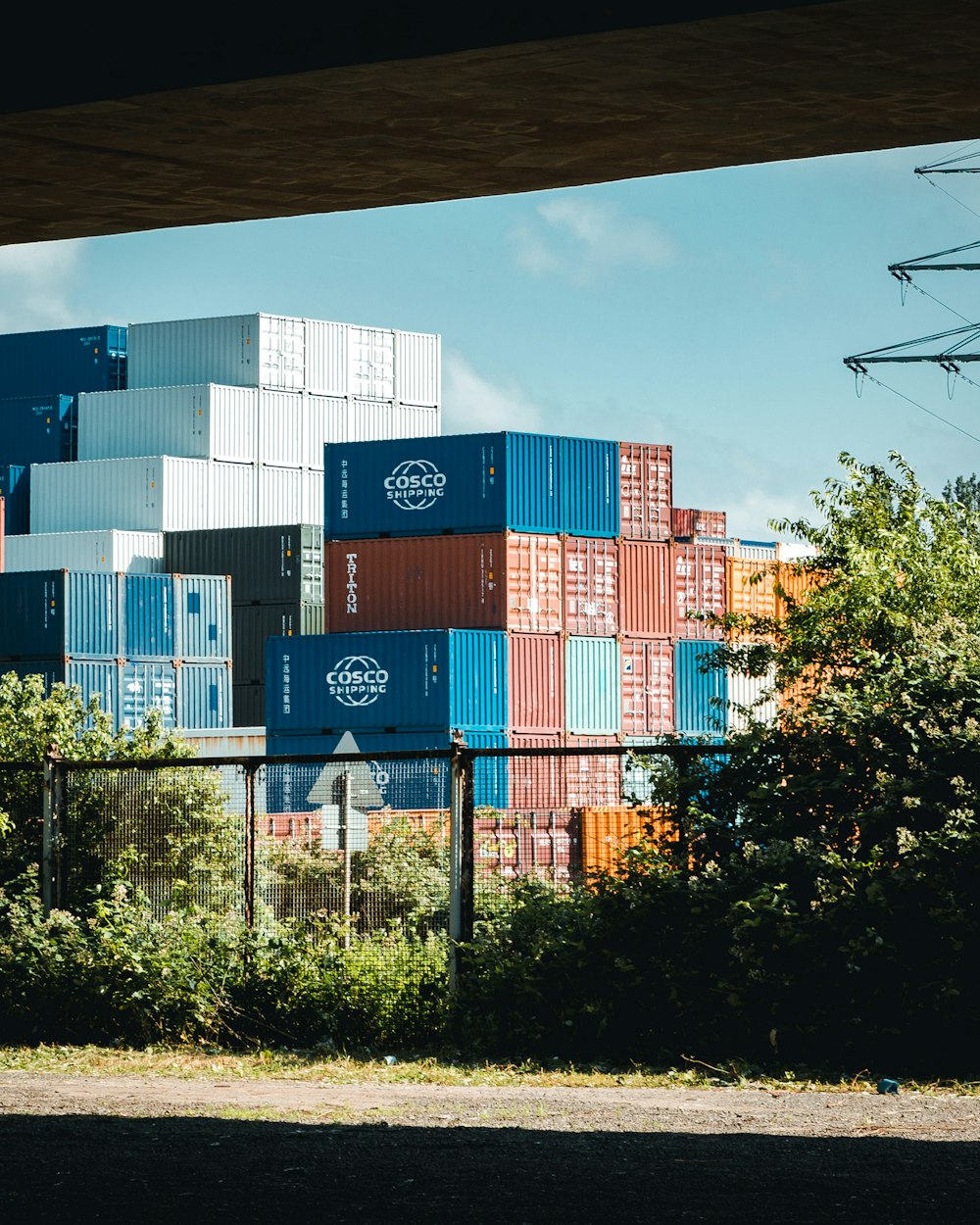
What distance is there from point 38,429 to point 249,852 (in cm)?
5457

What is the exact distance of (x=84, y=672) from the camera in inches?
1640

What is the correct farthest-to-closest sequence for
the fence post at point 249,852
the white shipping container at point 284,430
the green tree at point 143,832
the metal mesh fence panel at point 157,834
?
1. the white shipping container at point 284,430
2. the green tree at point 143,832
3. the metal mesh fence panel at point 157,834
4. the fence post at point 249,852

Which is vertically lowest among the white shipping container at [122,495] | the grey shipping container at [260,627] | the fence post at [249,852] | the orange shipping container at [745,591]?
the fence post at [249,852]

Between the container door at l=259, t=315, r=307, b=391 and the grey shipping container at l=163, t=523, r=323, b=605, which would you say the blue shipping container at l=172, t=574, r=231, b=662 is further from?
the container door at l=259, t=315, r=307, b=391

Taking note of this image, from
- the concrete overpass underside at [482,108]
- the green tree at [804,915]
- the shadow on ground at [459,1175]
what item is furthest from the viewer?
the green tree at [804,915]

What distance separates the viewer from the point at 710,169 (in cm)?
702

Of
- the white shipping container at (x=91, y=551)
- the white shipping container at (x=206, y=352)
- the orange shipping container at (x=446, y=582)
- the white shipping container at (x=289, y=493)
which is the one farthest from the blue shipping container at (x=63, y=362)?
the orange shipping container at (x=446, y=582)

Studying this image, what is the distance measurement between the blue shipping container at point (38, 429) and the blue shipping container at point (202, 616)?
21.9 meters

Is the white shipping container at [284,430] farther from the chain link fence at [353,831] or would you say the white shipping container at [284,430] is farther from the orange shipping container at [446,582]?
the chain link fence at [353,831]

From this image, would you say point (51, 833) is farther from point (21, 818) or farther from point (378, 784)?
point (378, 784)

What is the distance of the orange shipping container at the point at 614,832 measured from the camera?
40.3 feet

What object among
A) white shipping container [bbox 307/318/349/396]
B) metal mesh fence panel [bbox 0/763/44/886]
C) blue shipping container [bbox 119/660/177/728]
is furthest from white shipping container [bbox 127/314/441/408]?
metal mesh fence panel [bbox 0/763/44/886]

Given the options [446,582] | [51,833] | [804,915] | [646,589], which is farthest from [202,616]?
[804,915]

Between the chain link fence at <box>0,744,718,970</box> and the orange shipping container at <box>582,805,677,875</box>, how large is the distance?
0.02m
